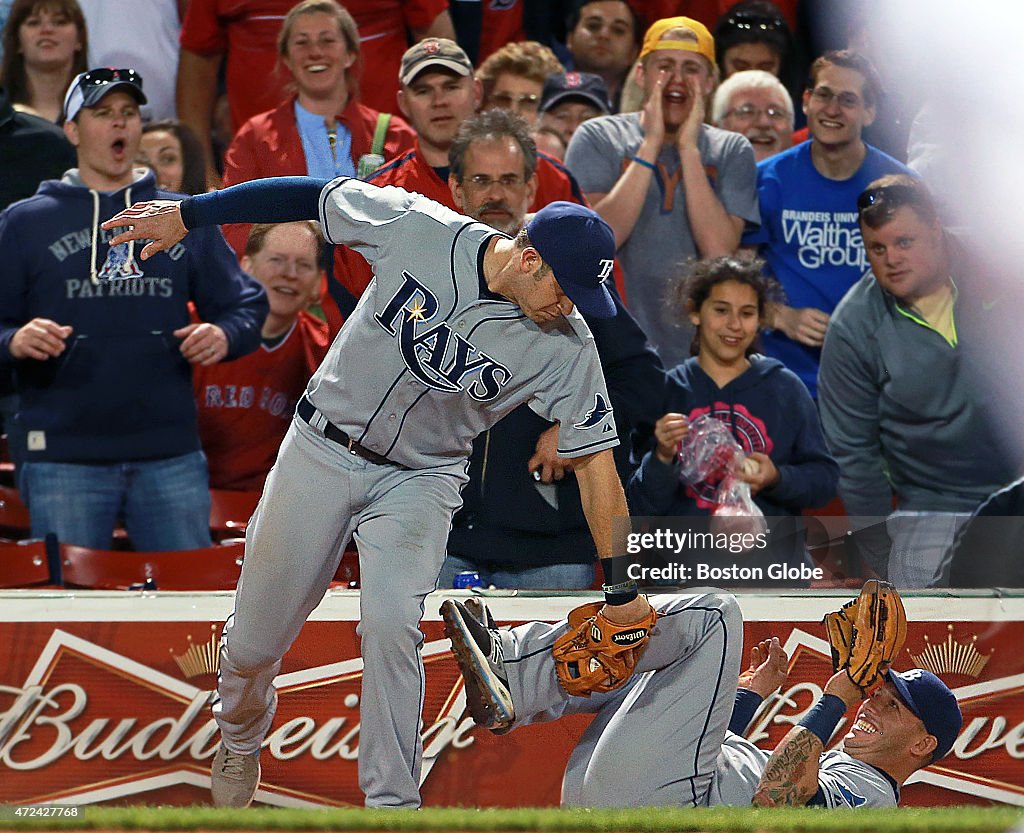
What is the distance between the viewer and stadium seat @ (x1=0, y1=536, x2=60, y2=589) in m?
4.57

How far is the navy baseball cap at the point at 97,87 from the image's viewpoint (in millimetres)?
4848

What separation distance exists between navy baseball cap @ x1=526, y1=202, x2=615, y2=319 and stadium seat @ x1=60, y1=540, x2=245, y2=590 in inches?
65.1

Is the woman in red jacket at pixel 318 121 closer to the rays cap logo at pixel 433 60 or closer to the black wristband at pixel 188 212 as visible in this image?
the rays cap logo at pixel 433 60

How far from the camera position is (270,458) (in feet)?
16.5

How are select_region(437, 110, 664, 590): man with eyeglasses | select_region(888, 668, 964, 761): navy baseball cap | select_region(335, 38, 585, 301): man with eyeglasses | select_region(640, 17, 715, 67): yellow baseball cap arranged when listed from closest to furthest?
1. select_region(888, 668, 964, 761): navy baseball cap
2. select_region(437, 110, 664, 590): man with eyeglasses
3. select_region(335, 38, 585, 301): man with eyeglasses
4. select_region(640, 17, 715, 67): yellow baseball cap

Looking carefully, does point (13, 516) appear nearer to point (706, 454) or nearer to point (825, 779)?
point (706, 454)

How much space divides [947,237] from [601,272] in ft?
7.22

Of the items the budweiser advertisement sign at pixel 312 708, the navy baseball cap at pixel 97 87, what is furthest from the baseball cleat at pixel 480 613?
the navy baseball cap at pixel 97 87

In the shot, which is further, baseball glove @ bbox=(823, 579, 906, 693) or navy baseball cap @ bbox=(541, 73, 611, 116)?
navy baseball cap @ bbox=(541, 73, 611, 116)

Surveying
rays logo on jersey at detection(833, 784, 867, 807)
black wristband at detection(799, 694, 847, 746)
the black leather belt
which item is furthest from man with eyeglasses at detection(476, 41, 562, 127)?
rays logo on jersey at detection(833, 784, 867, 807)

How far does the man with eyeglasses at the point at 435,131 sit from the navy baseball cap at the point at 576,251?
3.92 feet

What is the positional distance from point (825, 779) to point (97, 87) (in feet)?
10.4

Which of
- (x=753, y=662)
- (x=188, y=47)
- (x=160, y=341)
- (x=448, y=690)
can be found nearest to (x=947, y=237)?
(x=753, y=662)

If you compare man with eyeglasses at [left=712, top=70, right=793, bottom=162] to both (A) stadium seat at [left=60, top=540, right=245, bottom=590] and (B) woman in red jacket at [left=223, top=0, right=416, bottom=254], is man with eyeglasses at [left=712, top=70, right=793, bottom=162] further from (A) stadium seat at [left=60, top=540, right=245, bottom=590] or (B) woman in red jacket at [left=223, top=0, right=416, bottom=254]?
(A) stadium seat at [left=60, top=540, right=245, bottom=590]
